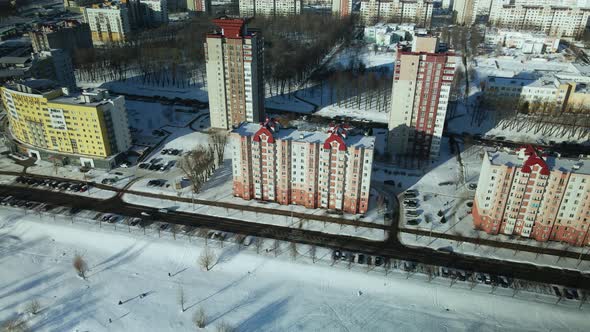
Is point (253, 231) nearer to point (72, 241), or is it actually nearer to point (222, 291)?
point (222, 291)

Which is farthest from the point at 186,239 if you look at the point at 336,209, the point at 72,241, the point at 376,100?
the point at 376,100

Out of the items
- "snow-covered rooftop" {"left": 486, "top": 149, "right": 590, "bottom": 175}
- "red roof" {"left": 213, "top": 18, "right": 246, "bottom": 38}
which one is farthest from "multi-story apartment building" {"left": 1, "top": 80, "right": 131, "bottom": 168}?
"snow-covered rooftop" {"left": 486, "top": 149, "right": 590, "bottom": 175}

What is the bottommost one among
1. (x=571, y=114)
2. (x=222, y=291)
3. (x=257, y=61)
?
(x=222, y=291)

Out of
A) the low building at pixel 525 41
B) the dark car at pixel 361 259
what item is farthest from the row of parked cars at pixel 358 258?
the low building at pixel 525 41

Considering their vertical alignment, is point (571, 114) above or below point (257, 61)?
below

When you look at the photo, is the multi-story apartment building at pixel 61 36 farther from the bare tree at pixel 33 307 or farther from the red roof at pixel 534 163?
the red roof at pixel 534 163

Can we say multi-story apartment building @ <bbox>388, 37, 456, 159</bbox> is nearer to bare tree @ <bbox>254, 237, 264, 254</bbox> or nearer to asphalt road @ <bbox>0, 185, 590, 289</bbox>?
asphalt road @ <bbox>0, 185, 590, 289</bbox>
